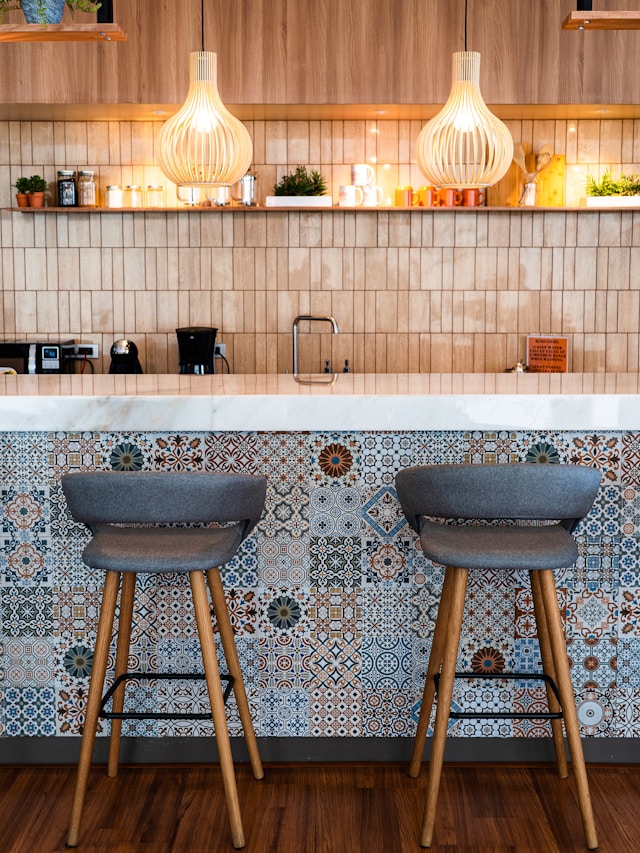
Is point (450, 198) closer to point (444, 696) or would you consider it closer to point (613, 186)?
point (613, 186)

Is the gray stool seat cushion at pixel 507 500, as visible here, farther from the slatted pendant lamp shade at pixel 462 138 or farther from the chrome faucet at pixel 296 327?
the chrome faucet at pixel 296 327

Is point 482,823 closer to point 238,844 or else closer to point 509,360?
point 238,844

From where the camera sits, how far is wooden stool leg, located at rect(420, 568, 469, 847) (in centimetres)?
224

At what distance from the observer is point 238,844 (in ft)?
7.41

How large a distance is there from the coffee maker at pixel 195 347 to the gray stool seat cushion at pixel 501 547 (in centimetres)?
234

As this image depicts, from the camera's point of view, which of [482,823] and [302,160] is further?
[302,160]

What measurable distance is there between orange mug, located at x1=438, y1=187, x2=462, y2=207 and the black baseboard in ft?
8.77

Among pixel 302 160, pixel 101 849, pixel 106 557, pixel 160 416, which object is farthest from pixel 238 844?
pixel 302 160

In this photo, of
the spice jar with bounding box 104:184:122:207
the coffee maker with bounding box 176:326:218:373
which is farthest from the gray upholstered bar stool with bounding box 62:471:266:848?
the spice jar with bounding box 104:184:122:207

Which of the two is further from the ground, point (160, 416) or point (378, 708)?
point (160, 416)

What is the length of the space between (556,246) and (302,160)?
4.21 ft

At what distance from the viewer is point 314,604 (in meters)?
2.64

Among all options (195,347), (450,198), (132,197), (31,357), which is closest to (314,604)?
(195,347)

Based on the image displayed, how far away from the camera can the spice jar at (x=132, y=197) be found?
4.58 meters
